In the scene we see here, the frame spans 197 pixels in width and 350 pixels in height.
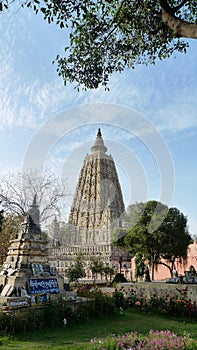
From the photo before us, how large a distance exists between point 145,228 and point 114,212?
1962 centimetres

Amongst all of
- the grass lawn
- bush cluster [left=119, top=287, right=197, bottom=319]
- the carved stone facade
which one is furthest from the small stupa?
the carved stone facade

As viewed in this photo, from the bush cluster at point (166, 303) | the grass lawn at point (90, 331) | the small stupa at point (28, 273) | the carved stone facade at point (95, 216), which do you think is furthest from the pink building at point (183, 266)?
the small stupa at point (28, 273)

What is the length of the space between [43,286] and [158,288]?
18.9 ft

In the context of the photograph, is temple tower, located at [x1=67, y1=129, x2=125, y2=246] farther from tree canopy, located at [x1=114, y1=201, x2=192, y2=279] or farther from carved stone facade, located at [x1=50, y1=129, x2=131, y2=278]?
tree canopy, located at [x1=114, y1=201, x2=192, y2=279]

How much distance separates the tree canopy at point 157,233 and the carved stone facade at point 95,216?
11803 millimetres

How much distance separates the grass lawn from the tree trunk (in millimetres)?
6947

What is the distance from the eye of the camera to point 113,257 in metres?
40.0

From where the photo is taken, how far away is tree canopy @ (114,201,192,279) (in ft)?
90.7

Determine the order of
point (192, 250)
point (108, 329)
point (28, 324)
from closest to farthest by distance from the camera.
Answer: point (28, 324), point (108, 329), point (192, 250)

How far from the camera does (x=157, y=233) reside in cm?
2753

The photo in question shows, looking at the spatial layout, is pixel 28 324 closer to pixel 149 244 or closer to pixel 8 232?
pixel 8 232

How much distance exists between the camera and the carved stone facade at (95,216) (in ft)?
139

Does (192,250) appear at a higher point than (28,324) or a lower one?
higher

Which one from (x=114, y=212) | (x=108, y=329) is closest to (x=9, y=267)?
(x=108, y=329)
